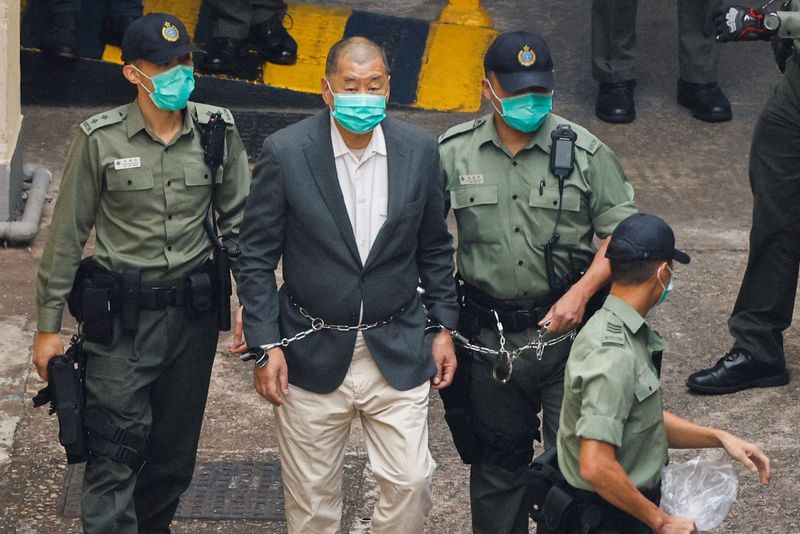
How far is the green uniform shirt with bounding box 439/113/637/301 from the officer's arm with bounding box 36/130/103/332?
1.20 meters

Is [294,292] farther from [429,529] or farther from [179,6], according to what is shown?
[179,6]

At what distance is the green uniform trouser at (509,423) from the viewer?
194 inches

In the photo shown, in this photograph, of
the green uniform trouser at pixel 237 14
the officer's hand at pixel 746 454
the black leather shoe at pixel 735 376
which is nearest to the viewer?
the officer's hand at pixel 746 454

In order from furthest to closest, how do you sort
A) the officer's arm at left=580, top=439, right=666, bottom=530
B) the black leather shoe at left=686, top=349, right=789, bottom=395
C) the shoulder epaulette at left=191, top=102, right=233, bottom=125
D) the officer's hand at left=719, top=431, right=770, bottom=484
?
the black leather shoe at left=686, top=349, right=789, bottom=395 → the shoulder epaulette at left=191, top=102, right=233, bottom=125 → the officer's hand at left=719, top=431, right=770, bottom=484 → the officer's arm at left=580, top=439, right=666, bottom=530

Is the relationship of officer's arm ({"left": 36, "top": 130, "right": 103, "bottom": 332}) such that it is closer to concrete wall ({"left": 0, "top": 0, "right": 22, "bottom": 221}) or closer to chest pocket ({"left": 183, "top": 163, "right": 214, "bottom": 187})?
chest pocket ({"left": 183, "top": 163, "right": 214, "bottom": 187})

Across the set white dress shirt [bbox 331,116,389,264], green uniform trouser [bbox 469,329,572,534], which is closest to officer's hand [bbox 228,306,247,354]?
white dress shirt [bbox 331,116,389,264]

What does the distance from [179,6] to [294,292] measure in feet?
18.8

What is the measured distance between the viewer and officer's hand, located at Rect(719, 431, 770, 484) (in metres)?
3.92

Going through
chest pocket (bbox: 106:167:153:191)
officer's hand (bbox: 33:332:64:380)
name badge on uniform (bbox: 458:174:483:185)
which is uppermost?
name badge on uniform (bbox: 458:174:483:185)

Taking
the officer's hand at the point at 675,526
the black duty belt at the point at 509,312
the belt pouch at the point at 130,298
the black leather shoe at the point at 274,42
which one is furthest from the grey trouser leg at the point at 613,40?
the officer's hand at the point at 675,526

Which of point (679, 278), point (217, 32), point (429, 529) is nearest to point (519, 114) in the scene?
point (429, 529)

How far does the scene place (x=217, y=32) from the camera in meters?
9.30

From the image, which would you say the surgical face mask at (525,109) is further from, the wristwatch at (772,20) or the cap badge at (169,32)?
the wristwatch at (772,20)

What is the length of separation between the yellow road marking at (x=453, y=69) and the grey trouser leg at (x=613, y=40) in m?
0.77
